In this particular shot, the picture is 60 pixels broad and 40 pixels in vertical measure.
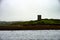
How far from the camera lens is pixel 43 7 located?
2.45 m

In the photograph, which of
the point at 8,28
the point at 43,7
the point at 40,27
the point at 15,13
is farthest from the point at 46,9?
the point at 8,28

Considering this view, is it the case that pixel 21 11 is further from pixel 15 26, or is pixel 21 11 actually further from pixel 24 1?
pixel 15 26

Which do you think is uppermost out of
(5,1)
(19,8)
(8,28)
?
(5,1)

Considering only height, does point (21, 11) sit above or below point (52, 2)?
below

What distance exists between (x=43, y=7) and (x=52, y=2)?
0.24 metres

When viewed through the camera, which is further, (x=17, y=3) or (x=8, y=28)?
(x=17, y=3)

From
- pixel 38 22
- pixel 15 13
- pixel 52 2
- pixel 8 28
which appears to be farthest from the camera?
pixel 52 2

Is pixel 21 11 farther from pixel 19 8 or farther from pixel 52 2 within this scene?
pixel 52 2

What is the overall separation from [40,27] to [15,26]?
30 cm

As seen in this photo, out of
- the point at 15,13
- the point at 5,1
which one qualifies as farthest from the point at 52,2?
the point at 5,1

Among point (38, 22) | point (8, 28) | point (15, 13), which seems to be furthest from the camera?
point (15, 13)

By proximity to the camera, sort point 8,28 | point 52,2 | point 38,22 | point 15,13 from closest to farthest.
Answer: point 8,28 < point 38,22 < point 15,13 < point 52,2

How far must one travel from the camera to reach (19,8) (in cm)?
244

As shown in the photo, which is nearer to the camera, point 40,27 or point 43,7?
point 40,27
